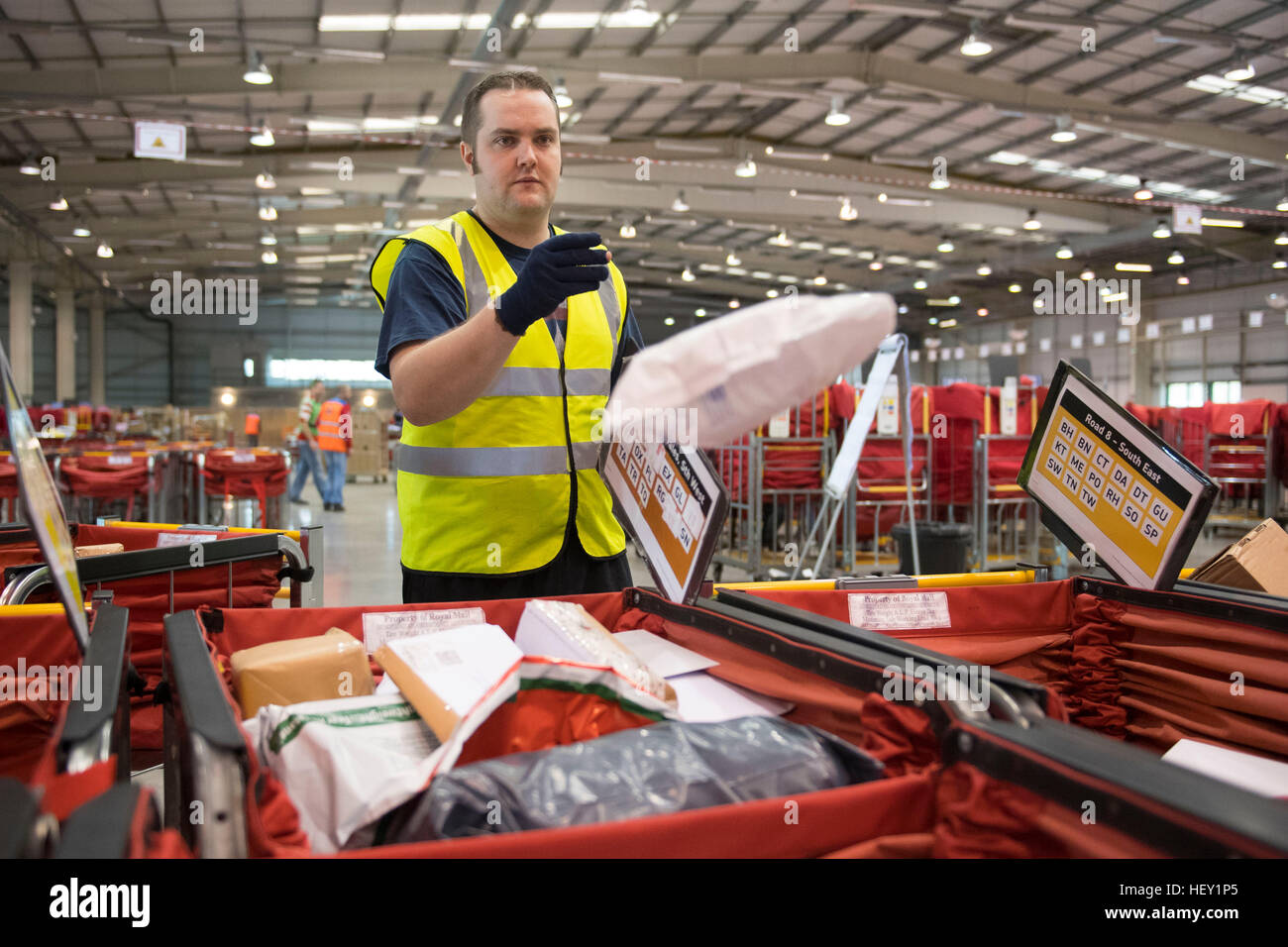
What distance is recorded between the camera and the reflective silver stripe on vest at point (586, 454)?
6.12ft

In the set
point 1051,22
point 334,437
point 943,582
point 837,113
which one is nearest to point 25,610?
point 943,582

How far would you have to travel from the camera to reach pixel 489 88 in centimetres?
178

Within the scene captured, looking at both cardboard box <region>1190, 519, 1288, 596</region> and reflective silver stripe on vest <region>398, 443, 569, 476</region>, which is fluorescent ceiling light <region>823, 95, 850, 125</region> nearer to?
cardboard box <region>1190, 519, 1288, 596</region>

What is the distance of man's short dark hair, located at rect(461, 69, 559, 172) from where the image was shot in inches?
69.3

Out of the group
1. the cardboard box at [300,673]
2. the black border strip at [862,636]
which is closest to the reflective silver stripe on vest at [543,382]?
the black border strip at [862,636]

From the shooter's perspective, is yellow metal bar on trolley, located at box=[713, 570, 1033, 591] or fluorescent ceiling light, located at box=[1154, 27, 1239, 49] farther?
fluorescent ceiling light, located at box=[1154, 27, 1239, 49]

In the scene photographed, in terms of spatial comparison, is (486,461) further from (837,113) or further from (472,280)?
(837,113)

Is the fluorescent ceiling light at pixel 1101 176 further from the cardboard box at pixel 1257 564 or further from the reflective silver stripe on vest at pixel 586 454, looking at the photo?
the reflective silver stripe on vest at pixel 586 454

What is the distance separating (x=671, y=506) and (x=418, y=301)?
2.02ft

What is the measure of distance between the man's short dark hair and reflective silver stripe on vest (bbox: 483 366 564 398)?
0.43 metres

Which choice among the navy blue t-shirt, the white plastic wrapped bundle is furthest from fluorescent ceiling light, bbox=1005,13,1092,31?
the white plastic wrapped bundle
